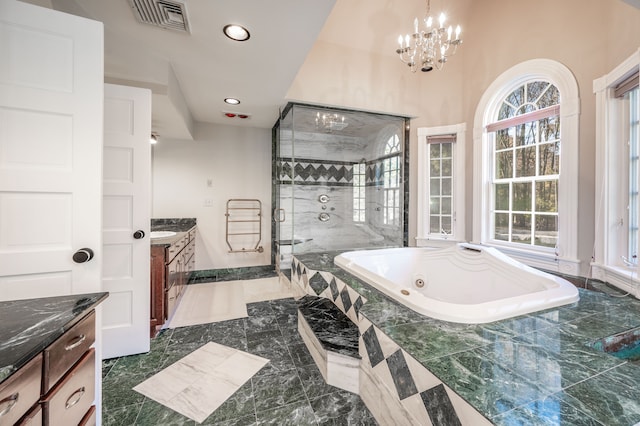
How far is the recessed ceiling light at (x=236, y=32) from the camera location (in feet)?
5.57

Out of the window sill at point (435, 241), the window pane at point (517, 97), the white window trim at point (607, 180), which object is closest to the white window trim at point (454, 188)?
the window sill at point (435, 241)

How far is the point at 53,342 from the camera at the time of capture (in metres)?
0.70

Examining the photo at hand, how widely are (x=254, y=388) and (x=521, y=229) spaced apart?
2909mm

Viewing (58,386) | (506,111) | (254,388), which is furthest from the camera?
(506,111)

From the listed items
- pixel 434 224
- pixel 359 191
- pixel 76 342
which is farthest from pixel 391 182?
pixel 76 342

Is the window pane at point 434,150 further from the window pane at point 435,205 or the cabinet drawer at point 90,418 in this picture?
the cabinet drawer at point 90,418

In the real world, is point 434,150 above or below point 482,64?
below

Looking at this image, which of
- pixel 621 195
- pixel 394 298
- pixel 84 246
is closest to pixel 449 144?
→ pixel 621 195

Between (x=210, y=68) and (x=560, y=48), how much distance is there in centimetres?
307

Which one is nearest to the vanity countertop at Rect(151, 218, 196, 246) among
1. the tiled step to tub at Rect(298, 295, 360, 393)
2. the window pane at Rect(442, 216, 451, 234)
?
the tiled step to tub at Rect(298, 295, 360, 393)

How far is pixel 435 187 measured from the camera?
338 centimetres

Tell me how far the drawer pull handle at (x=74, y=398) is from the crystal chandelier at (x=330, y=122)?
10.3 feet

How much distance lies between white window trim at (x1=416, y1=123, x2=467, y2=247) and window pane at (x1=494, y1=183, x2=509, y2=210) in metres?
0.35

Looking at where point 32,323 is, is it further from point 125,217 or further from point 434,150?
point 434,150
